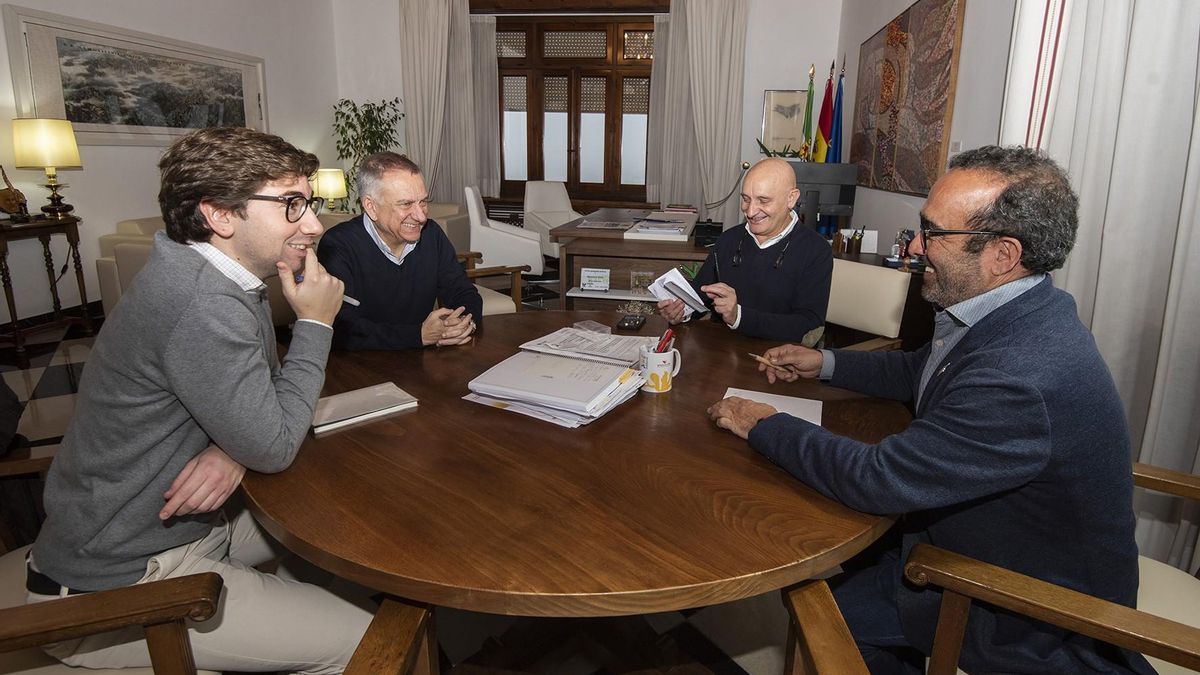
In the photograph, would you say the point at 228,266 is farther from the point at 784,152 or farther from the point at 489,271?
the point at 784,152

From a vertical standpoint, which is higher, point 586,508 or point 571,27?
point 571,27

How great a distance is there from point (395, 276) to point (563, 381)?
1131mm

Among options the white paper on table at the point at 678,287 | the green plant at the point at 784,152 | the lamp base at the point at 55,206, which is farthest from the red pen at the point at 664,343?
the lamp base at the point at 55,206

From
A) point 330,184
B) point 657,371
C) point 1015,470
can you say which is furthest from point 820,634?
point 330,184

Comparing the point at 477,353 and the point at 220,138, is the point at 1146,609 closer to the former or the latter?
the point at 477,353

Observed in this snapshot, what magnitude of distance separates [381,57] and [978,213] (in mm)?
8500

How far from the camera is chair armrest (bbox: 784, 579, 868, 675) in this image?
868mm

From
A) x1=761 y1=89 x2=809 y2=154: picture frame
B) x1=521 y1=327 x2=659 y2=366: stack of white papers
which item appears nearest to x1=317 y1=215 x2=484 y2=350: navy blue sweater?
x1=521 y1=327 x2=659 y2=366: stack of white papers

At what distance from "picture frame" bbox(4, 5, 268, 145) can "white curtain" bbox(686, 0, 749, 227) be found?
15.8 feet

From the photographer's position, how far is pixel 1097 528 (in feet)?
3.51

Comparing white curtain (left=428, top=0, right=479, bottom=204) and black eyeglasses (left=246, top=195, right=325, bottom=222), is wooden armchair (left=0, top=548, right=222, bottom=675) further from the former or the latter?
white curtain (left=428, top=0, right=479, bottom=204)

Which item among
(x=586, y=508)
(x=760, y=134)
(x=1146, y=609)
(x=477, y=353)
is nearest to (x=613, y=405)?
(x=586, y=508)

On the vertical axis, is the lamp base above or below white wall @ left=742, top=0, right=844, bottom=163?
below

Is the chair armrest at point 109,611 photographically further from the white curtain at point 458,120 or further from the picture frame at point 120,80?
the white curtain at point 458,120
